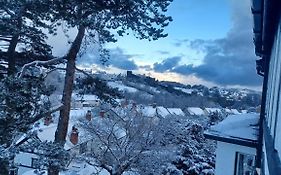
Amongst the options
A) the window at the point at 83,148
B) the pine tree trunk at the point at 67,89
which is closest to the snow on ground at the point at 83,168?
the window at the point at 83,148

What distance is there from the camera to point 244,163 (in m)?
9.88

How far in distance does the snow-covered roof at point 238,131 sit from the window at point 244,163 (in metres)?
0.54

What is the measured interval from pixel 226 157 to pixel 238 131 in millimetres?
789

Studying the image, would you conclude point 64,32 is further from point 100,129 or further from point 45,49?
point 100,129

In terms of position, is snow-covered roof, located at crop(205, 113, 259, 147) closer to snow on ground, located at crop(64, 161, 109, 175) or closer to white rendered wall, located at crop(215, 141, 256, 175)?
white rendered wall, located at crop(215, 141, 256, 175)

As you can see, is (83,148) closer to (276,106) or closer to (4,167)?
(4,167)

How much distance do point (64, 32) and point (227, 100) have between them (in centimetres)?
6275

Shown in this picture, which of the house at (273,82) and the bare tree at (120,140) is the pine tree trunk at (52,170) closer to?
the house at (273,82)

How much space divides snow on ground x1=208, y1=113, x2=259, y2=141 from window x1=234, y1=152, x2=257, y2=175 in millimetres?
556

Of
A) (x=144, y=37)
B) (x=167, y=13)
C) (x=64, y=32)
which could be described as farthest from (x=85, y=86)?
(x=167, y=13)

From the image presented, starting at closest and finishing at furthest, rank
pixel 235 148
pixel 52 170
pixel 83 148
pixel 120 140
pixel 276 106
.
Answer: pixel 276 106
pixel 52 170
pixel 235 148
pixel 120 140
pixel 83 148

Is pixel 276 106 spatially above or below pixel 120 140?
above

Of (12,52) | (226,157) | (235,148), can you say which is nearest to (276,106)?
(235,148)

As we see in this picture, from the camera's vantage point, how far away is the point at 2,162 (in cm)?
855
